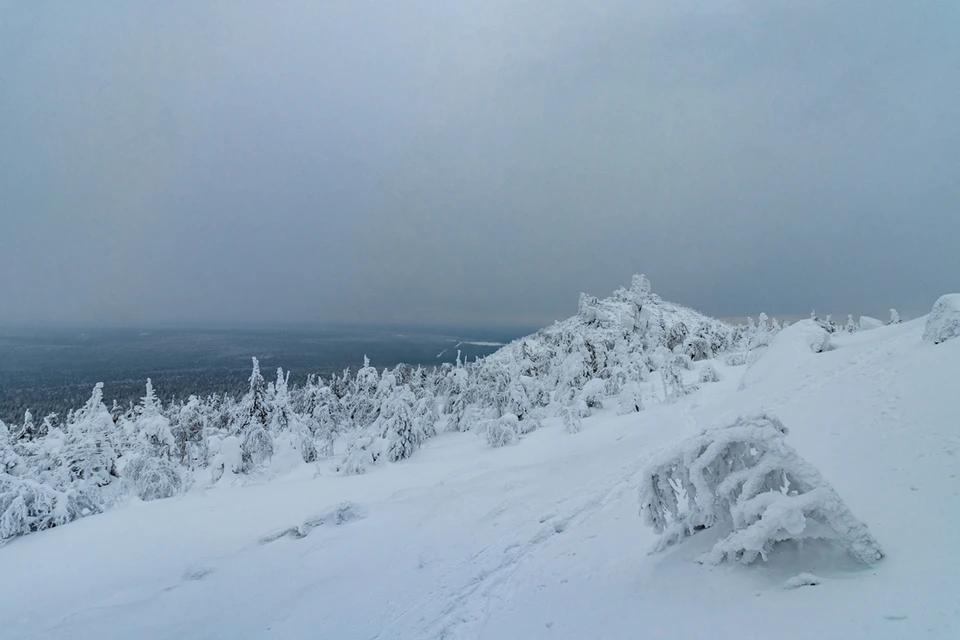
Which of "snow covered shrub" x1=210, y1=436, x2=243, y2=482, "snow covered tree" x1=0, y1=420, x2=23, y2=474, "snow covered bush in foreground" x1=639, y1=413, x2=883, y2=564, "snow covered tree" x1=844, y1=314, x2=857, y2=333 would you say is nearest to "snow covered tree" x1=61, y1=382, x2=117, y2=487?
"snow covered tree" x1=0, y1=420, x2=23, y2=474

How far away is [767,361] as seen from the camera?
950 inches

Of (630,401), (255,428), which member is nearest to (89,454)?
(255,428)

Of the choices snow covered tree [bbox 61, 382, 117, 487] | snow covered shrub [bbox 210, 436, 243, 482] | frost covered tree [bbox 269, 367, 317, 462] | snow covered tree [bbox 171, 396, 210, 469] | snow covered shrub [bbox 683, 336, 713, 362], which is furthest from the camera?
snow covered shrub [bbox 683, 336, 713, 362]

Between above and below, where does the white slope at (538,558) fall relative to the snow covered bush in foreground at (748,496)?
below

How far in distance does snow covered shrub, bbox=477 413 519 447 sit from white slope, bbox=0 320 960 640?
11.4 m

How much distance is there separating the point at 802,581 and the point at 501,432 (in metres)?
25.3

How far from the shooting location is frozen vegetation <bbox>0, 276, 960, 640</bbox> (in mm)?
5277

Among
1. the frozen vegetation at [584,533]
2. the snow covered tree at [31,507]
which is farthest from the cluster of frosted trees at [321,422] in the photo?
the frozen vegetation at [584,533]

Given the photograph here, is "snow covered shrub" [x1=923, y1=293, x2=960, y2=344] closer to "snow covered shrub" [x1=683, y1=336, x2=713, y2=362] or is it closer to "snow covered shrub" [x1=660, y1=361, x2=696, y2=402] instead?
"snow covered shrub" [x1=660, y1=361, x2=696, y2=402]

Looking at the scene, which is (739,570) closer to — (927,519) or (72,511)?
(927,519)

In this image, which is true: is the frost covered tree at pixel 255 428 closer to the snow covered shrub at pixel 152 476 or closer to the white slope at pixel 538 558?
the snow covered shrub at pixel 152 476

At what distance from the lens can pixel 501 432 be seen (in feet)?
97.7

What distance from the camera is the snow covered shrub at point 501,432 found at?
96.6 ft

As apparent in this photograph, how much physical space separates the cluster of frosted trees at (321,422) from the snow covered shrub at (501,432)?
8 cm
